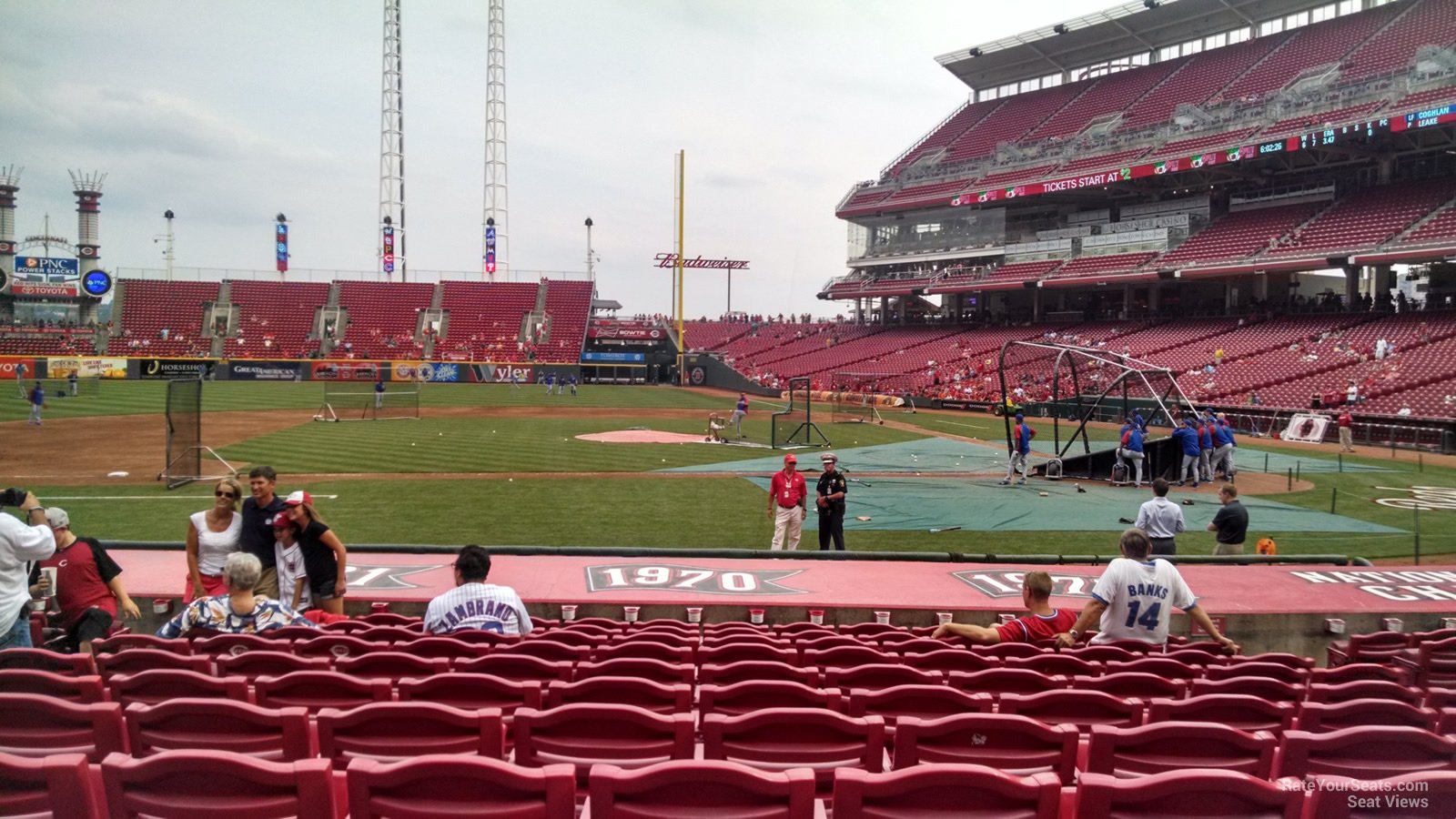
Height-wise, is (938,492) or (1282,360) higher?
(1282,360)

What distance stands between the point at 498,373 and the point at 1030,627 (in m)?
66.4

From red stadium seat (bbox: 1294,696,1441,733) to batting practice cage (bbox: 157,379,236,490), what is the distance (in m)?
21.8

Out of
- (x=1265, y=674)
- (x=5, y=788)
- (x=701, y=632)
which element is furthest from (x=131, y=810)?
(x=1265, y=674)

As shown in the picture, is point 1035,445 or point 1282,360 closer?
point 1035,445

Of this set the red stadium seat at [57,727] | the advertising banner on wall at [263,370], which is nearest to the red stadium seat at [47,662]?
the red stadium seat at [57,727]

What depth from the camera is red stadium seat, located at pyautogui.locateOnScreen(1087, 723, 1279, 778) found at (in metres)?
3.50

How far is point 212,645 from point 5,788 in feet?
9.60

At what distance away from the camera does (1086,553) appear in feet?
46.8

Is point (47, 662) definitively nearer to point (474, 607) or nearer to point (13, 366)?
point (474, 607)

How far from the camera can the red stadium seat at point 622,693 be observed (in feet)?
13.7

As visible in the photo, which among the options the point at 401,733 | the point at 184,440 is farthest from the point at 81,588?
the point at 184,440

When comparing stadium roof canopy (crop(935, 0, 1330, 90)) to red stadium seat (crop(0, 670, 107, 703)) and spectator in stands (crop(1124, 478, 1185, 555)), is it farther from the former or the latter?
red stadium seat (crop(0, 670, 107, 703))

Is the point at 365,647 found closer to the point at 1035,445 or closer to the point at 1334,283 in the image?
the point at 1035,445

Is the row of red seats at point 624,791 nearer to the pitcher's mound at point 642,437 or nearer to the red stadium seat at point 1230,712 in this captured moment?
the red stadium seat at point 1230,712
